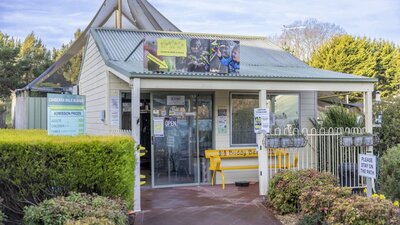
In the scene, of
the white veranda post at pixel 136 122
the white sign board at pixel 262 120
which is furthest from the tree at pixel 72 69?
the white sign board at pixel 262 120

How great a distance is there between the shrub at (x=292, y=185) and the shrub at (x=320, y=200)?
30.1 inches

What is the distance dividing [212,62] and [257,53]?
14.0ft

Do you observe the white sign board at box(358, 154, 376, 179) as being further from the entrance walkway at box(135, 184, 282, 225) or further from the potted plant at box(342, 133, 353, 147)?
the potted plant at box(342, 133, 353, 147)

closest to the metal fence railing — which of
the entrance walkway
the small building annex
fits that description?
the small building annex

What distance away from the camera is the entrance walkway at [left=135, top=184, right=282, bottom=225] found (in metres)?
6.40

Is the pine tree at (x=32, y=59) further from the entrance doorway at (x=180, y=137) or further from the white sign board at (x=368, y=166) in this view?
A: the white sign board at (x=368, y=166)

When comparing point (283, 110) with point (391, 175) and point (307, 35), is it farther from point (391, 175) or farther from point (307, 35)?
point (307, 35)

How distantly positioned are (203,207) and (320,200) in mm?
2601

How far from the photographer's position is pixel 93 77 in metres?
11.1

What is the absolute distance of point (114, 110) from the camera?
922cm

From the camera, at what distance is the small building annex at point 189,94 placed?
25.9 ft

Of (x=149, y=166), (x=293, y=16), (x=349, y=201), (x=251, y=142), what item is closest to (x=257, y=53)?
(x=251, y=142)

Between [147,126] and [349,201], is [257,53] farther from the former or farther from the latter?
[349,201]

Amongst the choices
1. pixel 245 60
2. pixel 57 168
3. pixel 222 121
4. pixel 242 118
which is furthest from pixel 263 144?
pixel 57 168
